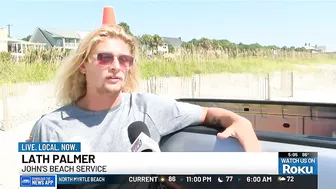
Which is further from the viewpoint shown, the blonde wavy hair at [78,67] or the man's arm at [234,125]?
the blonde wavy hair at [78,67]

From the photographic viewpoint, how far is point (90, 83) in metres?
1.88

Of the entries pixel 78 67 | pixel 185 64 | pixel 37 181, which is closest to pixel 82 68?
pixel 78 67

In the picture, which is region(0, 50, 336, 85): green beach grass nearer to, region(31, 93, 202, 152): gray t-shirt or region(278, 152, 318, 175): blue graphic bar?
region(31, 93, 202, 152): gray t-shirt

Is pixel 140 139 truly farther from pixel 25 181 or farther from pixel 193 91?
pixel 193 91

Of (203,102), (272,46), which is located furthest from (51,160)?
(272,46)

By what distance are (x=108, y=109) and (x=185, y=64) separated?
37.7 feet

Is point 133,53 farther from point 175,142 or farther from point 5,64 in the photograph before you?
point 5,64

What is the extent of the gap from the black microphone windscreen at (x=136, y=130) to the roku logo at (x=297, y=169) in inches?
24.4

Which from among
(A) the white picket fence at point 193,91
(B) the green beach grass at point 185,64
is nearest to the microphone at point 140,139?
(B) the green beach grass at point 185,64

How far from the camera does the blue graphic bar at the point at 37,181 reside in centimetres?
162

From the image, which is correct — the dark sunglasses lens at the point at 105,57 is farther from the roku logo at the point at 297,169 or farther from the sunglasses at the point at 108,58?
the roku logo at the point at 297,169

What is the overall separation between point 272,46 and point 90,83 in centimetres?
1918

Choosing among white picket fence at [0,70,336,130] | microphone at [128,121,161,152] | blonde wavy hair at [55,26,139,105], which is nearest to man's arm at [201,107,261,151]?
microphone at [128,121,161,152]

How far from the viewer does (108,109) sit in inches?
71.9
